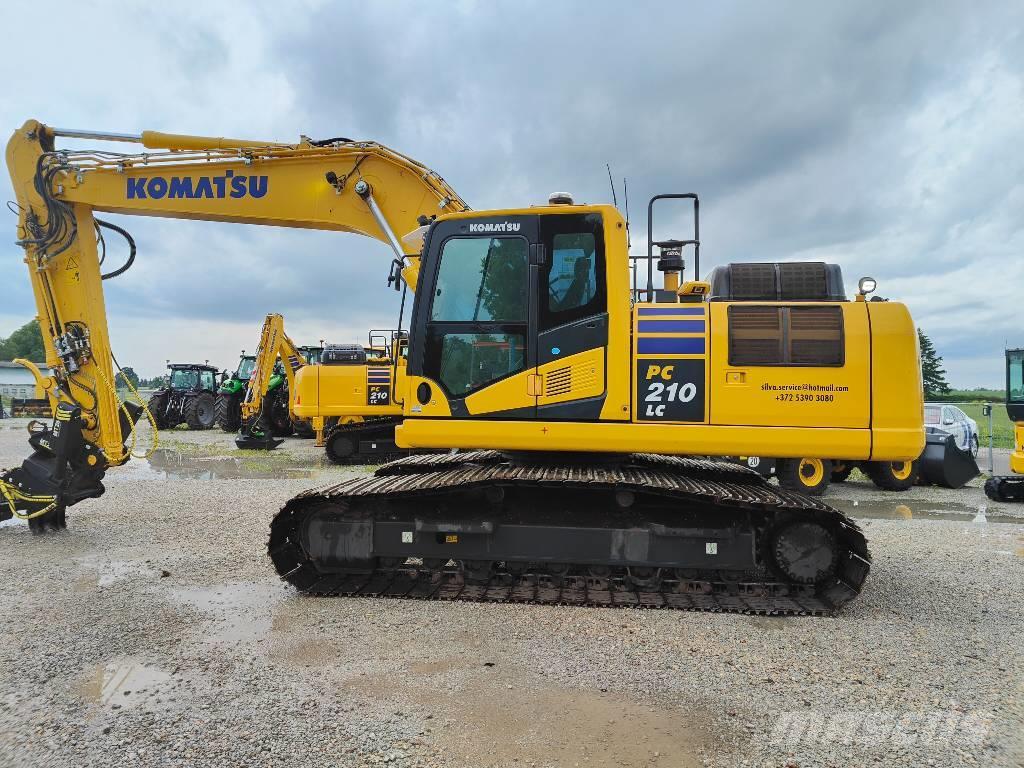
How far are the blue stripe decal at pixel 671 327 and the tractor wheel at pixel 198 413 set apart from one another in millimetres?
22433

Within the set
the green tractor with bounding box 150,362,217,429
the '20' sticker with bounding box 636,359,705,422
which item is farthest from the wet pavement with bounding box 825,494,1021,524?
the green tractor with bounding box 150,362,217,429

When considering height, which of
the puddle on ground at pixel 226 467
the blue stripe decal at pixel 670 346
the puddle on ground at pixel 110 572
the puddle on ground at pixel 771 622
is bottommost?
the puddle on ground at pixel 771 622

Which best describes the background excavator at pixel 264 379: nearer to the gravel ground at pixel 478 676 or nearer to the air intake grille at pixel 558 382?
the gravel ground at pixel 478 676

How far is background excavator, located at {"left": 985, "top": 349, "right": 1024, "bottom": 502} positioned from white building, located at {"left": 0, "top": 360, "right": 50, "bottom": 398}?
64736mm

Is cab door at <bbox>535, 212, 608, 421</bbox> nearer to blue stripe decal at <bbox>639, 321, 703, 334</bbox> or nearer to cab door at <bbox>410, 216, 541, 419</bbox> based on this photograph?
cab door at <bbox>410, 216, 541, 419</bbox>

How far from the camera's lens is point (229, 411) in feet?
73.3

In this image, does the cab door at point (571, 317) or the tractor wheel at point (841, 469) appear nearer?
the cab door at point (571, 317)

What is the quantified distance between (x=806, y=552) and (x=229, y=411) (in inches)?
828

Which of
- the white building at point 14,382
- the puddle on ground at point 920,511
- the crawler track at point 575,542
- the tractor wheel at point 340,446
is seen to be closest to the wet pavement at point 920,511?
the puddle on ground at point 920,511

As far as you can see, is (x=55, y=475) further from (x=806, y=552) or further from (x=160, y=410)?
(x=160, y=410)

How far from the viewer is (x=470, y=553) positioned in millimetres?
5168

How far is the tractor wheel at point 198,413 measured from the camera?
79.5ft

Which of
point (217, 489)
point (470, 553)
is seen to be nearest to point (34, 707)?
point (470, 553)

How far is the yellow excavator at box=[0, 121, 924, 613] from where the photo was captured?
493 cm
